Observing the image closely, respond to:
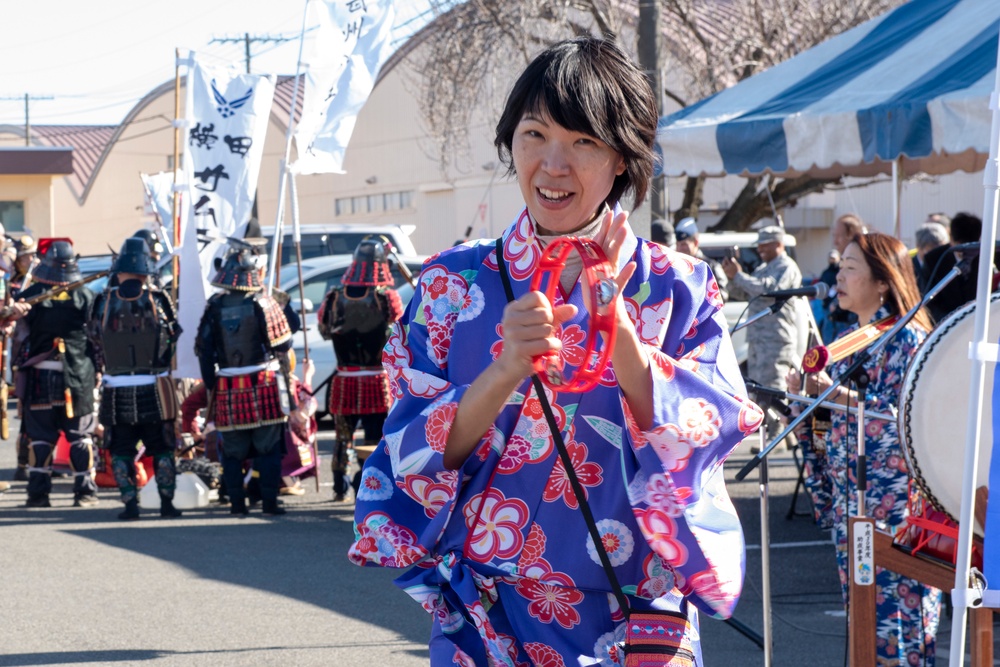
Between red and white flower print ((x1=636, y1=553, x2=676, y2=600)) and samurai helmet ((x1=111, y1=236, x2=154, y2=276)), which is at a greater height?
samurai helmet ((x1=111, y1=236, x2=154, y2=276))

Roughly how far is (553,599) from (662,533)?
210mm

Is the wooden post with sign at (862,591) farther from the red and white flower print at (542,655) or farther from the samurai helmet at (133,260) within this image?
the samurai helmet at (133,260)

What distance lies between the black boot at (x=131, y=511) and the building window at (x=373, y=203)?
70.0 ft

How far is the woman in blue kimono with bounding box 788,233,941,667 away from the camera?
446 centimetres

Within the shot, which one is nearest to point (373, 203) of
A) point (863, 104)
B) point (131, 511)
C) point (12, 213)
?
point (12, 213)

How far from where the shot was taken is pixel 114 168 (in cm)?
3950

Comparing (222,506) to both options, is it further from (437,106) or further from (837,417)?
(437,106)

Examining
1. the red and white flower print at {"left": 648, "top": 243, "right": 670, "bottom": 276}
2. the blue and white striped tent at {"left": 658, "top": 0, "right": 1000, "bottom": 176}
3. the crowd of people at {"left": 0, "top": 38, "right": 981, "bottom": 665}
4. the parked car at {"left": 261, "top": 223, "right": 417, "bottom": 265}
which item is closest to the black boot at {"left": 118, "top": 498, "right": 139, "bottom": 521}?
the blue and white striped tent at {"left": 658, "top": 0, "right": 1000, "bottom": 176}

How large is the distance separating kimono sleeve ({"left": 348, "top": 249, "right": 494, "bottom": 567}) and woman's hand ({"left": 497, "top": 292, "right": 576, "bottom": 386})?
0.21 metres

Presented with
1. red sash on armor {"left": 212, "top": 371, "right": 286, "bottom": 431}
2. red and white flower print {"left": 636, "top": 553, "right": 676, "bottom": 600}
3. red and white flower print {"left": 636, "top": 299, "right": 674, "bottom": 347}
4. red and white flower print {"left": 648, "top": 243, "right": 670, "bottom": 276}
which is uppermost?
red and white flower print {"left": 648, "top": 243, "right": 670, "bottom": 276}

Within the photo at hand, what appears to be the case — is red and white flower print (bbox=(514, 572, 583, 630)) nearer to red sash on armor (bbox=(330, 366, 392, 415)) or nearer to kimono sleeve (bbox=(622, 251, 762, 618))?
kimono sleeve (bbox=(622, 251, 762, 618))

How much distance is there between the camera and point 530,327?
1.73m

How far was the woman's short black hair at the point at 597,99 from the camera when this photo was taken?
6.41 ft

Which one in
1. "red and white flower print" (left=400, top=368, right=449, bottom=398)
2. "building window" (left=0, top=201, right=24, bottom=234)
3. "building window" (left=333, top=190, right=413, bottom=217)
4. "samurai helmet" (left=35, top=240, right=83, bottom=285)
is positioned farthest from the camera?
"building window" (left=333, top=190, right=413, bottom=217)
